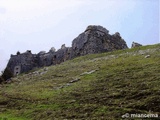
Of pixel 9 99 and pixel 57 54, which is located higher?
pixel 57 54

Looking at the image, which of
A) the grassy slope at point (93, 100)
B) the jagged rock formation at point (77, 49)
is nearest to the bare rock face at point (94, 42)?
the jagged rock formation at point (77, 49)

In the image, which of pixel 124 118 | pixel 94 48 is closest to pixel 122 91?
pixel 124 118

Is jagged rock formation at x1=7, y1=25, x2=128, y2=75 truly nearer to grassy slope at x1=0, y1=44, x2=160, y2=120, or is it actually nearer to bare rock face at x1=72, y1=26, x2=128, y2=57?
bare rock face at x1=72, y1=26, x2=128, y2=57

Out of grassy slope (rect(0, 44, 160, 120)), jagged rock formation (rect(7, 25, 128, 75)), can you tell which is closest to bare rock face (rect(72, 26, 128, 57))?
jagged rock formation (rect(7, 25, 128, 75))

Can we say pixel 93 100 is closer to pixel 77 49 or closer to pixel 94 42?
pixel 94 42

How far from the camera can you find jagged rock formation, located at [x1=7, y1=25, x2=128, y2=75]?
107 metres

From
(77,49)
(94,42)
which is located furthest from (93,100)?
(77,49)

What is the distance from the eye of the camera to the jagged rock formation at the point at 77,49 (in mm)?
106688

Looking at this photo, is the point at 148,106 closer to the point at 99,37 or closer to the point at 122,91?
the point at 122,91

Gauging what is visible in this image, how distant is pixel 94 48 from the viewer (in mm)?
105125

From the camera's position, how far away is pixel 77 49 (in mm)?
110375

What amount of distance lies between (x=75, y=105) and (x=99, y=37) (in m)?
78.9

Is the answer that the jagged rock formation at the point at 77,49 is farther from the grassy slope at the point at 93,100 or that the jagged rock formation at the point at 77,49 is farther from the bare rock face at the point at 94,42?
the grassy slope at the point at 93,100

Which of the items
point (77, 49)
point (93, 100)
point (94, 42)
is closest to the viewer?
point (93, 100)
